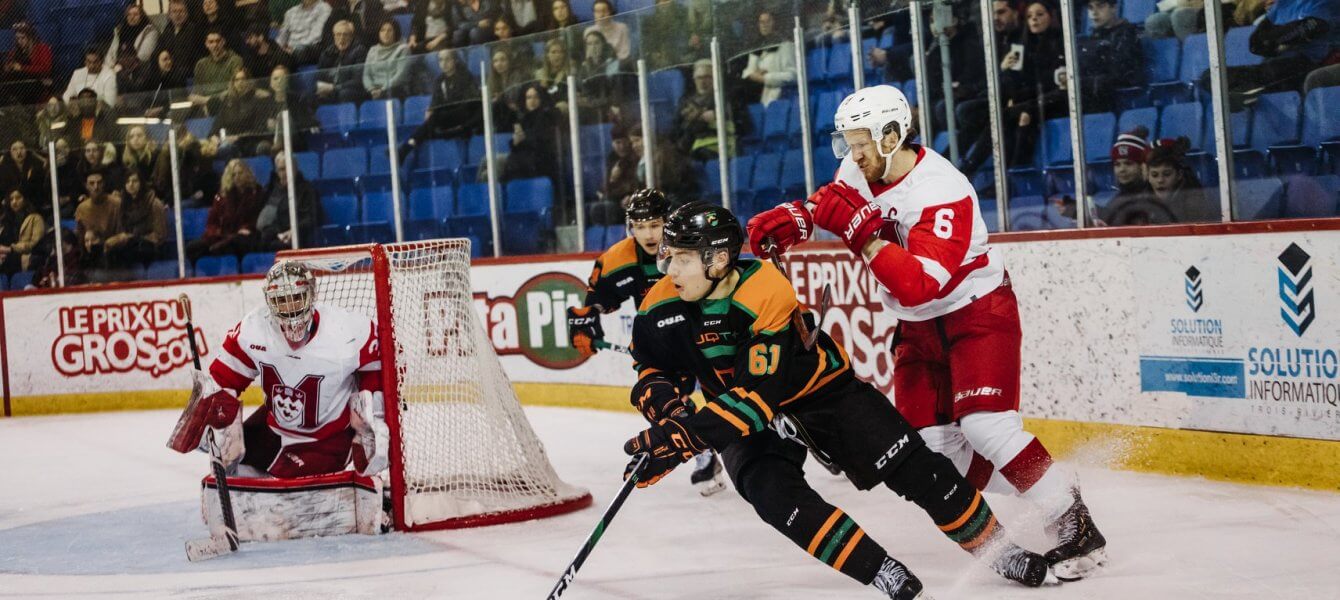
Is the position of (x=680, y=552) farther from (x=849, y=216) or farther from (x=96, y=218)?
(x=96, y=218)

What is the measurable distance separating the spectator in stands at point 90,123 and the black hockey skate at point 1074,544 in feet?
24.7

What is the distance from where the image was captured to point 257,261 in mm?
8922

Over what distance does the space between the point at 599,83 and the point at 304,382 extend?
347 centimetres

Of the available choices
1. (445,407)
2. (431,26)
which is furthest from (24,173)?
(445,407)

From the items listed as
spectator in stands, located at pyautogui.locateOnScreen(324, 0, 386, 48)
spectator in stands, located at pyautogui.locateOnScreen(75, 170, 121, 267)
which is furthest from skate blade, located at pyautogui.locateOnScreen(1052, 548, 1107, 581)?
spectator in stands, located at pyautogui.locateOnScreen(75, 170, 121, 267)

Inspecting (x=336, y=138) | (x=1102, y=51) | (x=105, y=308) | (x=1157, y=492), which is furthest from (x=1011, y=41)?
(x=105, y=308)

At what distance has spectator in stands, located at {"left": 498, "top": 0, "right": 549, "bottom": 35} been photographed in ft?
28.8

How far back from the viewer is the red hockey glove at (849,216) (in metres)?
3.13

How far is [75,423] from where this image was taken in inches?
328

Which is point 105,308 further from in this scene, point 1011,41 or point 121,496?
point 1011,41

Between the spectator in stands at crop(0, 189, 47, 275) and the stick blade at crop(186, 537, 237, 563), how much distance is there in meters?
5.71

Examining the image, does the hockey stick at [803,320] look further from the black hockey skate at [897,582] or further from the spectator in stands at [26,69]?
the spectator in stands at [26,69]

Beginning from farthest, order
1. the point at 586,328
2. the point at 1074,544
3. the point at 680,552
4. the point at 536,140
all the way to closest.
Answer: the point at 536,140 < the point at 586,328 < the point at 680,552 < the point at 1074,544

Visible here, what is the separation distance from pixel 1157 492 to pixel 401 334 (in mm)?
2383
